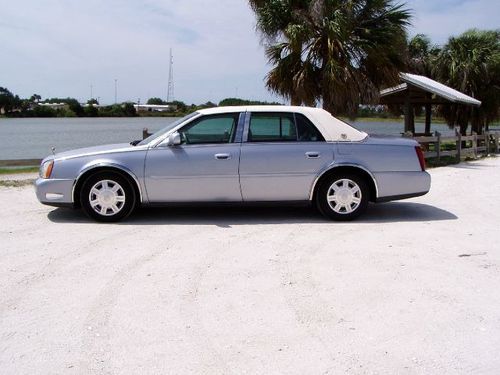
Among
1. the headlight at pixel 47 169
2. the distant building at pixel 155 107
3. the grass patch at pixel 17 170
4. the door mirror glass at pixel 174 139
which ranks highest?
the distant building at pixel 155 107

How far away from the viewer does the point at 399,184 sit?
24.0ft

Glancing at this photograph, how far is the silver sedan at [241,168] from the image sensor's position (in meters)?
7.03

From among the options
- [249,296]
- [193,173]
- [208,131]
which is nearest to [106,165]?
[193,173]

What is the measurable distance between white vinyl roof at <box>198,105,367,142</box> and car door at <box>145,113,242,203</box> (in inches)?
19.7

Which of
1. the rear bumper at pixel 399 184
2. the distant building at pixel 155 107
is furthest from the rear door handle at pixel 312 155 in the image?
the distant building at pixel 155 107

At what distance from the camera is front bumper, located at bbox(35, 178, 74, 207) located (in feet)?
23.1

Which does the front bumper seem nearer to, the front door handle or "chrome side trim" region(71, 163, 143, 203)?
"chrome side trim" region(71, 163, 143, 203)

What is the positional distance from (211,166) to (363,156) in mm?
2003

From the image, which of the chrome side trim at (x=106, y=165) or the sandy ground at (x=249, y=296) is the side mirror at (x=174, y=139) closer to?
the chrome side trim at (x=106, y=165)

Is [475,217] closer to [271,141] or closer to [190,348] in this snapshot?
[271,141]

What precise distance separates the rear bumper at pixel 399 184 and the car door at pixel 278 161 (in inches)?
31.1

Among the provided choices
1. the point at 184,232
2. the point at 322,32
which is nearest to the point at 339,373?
the point at 184,232

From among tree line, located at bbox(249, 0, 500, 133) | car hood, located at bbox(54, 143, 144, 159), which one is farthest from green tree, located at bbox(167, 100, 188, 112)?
car hood, located at bbox(54, 143, 144, 159)

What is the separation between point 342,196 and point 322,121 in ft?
3.43
